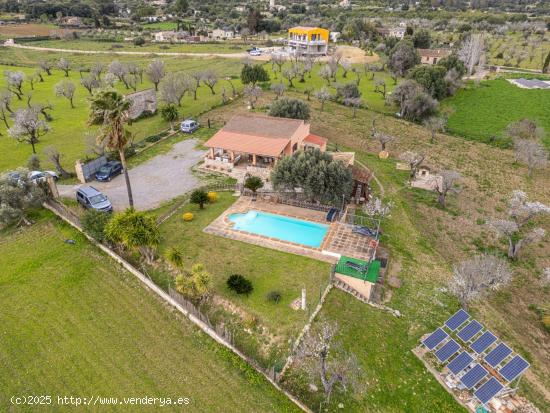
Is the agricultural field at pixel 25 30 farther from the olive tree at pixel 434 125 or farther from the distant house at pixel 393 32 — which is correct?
the olive tree at pixel 434 125

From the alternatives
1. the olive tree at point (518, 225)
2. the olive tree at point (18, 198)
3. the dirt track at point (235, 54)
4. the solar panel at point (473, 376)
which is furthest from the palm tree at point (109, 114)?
the dirt track at point (235, 54)

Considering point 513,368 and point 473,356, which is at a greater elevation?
point 513,368

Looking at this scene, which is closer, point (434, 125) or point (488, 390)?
point (488, 390)

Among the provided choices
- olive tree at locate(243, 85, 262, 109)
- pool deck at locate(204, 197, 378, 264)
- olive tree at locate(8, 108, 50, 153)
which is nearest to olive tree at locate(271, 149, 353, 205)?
pool deck at locate(204, 197, 378, 264)

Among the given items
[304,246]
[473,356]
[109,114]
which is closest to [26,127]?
[109,114]

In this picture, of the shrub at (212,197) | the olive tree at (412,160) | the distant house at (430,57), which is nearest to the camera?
the shrub at (212,197)

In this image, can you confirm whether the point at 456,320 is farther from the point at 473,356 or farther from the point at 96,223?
the point at 96,223
